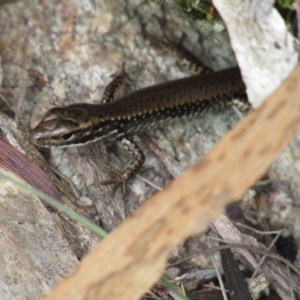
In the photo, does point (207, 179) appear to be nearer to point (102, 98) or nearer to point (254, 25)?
point (254, 25)

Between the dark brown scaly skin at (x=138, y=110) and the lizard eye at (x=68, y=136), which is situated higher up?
the dark brown scaly skin at (x=138, y=110)

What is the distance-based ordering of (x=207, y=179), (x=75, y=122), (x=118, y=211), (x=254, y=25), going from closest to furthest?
1. (x=207, y=179)
2. (x=254, y=25)
3. (x=118, y=211)
4. (x=75, y=122)

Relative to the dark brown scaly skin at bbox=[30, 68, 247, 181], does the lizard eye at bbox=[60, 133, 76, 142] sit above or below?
below

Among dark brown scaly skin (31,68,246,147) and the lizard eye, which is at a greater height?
dark brown scaly skin (31,68,246,147)

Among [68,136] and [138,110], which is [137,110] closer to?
[138,110]

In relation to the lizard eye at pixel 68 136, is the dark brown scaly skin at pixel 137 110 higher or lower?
higher

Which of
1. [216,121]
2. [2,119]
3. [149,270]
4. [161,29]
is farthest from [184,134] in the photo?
[149,270]

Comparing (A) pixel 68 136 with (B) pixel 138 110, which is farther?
(B) pixel 138 110

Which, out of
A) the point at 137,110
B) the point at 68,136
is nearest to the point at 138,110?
the point at 137,110
